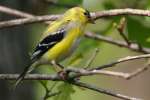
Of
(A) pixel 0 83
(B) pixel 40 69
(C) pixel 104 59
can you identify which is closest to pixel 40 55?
(A) pixel 0 83

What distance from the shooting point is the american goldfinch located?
4.80 metres

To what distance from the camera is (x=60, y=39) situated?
4945mm

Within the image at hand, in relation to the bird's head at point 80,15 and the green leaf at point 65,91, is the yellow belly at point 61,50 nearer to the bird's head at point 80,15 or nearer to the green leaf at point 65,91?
the bird's head at point 80,15

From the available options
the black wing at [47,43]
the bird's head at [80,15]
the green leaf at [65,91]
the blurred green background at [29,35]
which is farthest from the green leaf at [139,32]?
the green leaf at [65,91]

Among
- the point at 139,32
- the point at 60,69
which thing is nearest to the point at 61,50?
the point at 60,69

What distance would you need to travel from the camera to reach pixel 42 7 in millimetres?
5934

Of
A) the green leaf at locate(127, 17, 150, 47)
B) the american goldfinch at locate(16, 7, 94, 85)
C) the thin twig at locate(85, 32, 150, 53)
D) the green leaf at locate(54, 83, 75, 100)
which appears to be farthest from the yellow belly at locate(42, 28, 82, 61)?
the green leaf at locate(54, 83, 75, 100)

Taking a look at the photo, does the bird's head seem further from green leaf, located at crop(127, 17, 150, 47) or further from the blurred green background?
green leaf, located at crop(127, 17, 150, 47)

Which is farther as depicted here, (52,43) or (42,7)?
(42,7)

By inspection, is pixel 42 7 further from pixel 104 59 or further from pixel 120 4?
pixel 104 59

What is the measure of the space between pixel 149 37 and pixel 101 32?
724mm

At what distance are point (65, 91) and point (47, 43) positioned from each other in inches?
37.8

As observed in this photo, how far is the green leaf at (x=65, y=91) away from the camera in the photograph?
3904 millimetres

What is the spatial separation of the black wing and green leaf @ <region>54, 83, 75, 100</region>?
2.52ft
